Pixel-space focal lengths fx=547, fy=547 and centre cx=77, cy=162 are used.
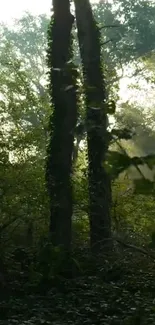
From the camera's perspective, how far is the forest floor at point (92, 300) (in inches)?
295

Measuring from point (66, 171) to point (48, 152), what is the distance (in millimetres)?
863

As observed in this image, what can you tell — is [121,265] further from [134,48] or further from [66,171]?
[134,48]

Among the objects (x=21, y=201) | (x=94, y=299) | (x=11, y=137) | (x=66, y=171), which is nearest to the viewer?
(x=94, y=299)

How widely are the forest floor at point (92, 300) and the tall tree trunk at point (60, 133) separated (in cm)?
187

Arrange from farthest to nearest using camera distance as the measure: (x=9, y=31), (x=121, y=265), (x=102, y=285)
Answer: (x=9, y=31) → (x=121, y=265) → (x=102, y=285)

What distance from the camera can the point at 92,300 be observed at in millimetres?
8625

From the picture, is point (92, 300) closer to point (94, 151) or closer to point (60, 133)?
point (60, 133)

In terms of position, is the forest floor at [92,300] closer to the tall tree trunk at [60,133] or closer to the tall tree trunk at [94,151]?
the tall tree trunk at [60,133]

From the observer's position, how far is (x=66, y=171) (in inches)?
485

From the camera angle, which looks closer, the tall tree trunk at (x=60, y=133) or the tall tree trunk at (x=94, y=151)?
the tall tree trunk at (x=60, y=133)

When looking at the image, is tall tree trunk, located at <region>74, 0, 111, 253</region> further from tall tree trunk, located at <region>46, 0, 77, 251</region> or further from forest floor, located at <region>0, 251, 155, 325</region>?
forest floor, located at <region>0, 251, 155, 325</region>

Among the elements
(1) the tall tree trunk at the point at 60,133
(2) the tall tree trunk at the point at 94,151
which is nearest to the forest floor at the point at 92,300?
(1) the tall tree trunk at the point at 60,133

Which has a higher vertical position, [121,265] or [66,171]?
[66,171]

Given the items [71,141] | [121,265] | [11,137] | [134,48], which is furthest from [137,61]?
[121,265]
